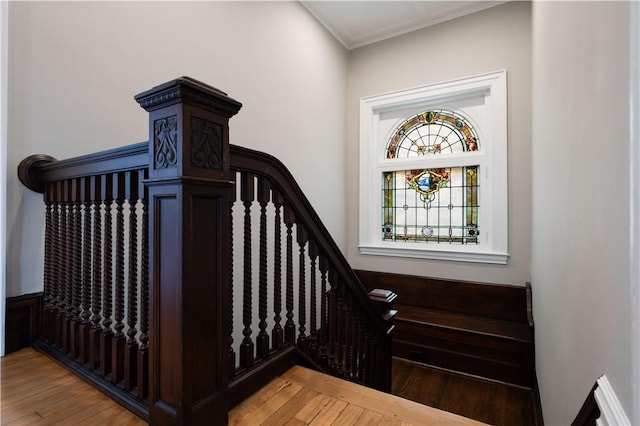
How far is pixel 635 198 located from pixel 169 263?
982 mm

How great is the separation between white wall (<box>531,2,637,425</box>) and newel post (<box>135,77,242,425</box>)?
906mm

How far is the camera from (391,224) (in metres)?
3.65

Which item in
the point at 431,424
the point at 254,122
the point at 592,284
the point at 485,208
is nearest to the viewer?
the point at 592,284

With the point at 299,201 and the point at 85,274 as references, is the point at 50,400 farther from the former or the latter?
the point at 299,201

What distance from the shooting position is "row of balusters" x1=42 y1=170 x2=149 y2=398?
3.07 ft

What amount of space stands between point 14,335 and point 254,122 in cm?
185

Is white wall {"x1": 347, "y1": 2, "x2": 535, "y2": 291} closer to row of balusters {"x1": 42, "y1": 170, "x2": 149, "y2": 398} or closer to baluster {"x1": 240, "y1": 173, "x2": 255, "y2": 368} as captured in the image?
baluster {"x1": 240, "y1": 173, "x2": 255, "y2": 368}

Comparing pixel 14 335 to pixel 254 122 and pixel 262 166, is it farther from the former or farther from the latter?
pixel 254 122

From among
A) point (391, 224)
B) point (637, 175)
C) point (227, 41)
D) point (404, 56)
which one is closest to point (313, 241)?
point (637, 175)

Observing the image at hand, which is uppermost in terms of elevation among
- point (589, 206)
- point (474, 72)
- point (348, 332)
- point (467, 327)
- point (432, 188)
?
point (474, 72)

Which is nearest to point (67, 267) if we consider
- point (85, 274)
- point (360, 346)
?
point (85, 274)

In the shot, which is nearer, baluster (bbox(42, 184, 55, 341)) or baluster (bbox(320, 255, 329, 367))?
baluster (bbox(42, 184, 55, 341))

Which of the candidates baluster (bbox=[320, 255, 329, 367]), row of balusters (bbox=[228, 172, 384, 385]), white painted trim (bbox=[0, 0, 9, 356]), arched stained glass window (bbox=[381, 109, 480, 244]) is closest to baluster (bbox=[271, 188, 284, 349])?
row of balusters (bbox=[228, 172, 384, 385])

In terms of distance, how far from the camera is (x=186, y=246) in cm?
77
